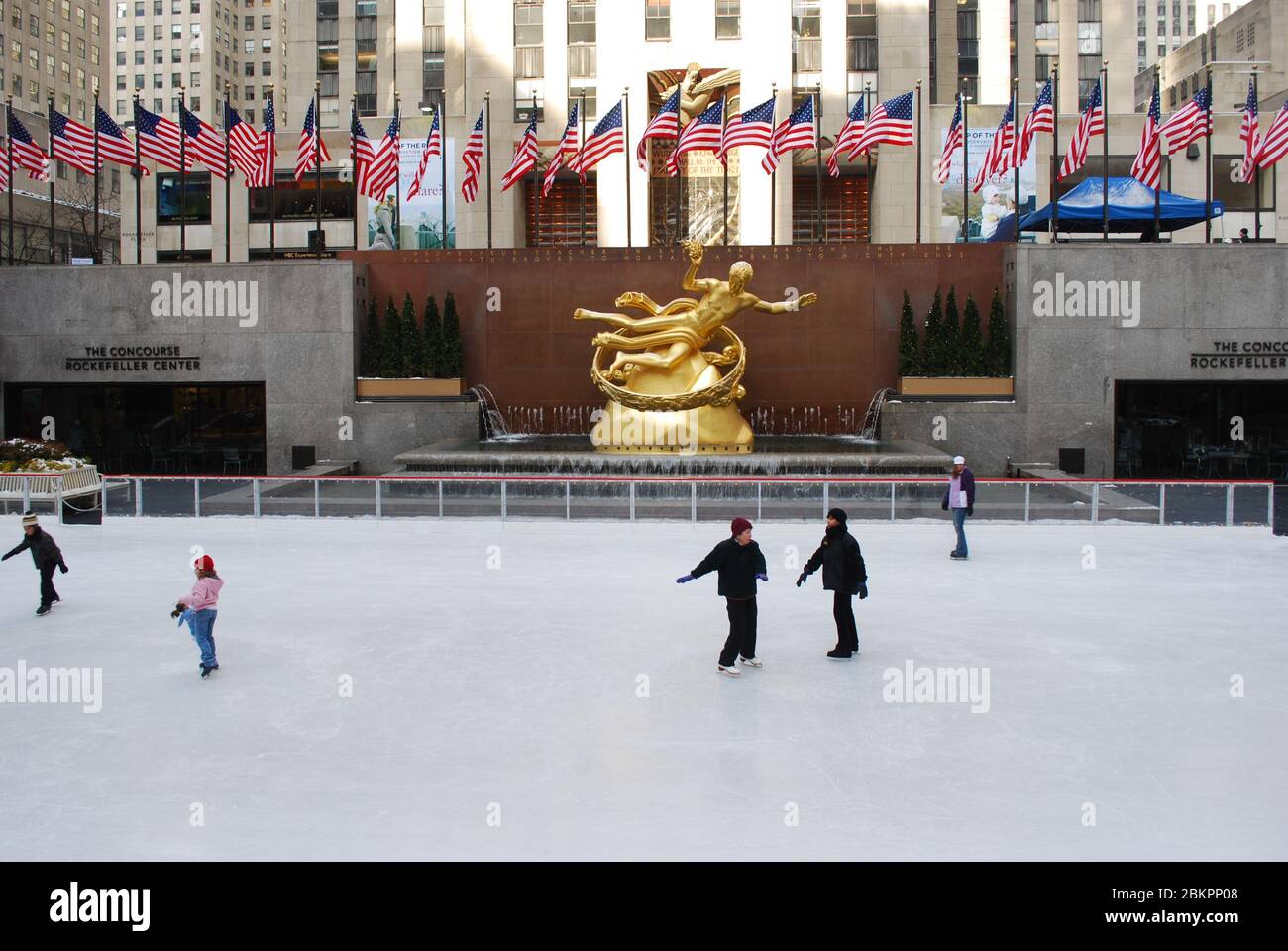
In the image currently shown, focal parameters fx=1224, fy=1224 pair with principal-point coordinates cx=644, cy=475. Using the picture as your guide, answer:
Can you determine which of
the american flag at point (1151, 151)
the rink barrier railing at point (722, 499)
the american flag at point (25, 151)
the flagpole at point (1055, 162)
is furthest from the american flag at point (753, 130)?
the american flag at point (25, 151)

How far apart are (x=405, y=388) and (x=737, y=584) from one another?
17852 millimetres

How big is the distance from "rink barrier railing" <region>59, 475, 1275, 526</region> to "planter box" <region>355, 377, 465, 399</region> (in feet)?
23.1

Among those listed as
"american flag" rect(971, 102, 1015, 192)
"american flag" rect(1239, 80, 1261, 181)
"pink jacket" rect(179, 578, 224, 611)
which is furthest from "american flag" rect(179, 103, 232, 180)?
"american flag" rect(1239, 80, 1261, 181)

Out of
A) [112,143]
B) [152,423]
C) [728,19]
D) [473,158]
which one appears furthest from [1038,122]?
[728,19]

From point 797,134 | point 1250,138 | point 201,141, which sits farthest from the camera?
point 201,141

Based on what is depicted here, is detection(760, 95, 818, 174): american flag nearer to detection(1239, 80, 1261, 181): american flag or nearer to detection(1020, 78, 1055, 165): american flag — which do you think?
detection(1020, 78, 1055, 165): american flag

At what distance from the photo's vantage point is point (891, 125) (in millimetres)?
25641

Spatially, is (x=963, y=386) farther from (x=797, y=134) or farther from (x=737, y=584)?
(x=737, y=584)

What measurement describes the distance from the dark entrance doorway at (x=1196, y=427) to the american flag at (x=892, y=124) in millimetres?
7504
